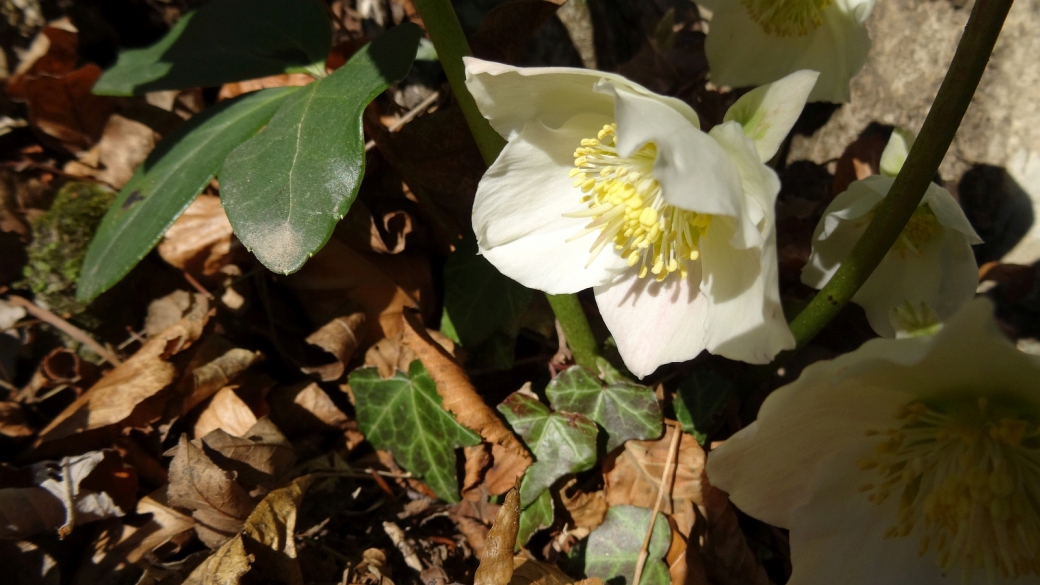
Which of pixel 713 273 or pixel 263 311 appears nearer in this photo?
pixel 713 273

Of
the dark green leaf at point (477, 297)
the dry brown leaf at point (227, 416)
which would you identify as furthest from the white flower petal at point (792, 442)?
the dry brown leaf at point (227, 416)

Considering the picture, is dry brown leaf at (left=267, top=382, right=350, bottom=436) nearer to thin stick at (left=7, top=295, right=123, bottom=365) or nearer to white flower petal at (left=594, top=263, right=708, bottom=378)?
thin stick at (left=7, top=295, right=123, bottom=365)

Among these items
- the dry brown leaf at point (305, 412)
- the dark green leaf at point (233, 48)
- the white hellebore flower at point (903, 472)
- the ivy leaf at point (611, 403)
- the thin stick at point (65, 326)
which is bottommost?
the dry brown leaf at point (305, 412)

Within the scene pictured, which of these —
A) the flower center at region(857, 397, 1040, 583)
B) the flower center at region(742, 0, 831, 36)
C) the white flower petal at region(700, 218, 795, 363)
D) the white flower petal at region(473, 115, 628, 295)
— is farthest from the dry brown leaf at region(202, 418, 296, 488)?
the flower center at region(742, 0, 831, 36)

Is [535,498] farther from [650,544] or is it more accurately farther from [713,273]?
[713,273]

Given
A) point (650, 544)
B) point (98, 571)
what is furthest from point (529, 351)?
point (98, 571)

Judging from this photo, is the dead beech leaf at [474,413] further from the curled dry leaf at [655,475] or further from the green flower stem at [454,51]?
the green flower stem at [454,51]
